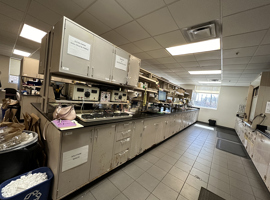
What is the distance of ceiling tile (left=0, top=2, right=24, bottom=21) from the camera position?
1909 millimetres

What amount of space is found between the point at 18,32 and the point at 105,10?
2805mm

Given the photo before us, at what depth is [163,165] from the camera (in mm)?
2166

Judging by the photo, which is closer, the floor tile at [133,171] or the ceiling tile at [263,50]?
the floor tile at [133,171]

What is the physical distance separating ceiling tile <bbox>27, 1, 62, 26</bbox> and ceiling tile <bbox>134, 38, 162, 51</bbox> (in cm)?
169

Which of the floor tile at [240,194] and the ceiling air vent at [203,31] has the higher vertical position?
the ceiling air vent at [203,31]

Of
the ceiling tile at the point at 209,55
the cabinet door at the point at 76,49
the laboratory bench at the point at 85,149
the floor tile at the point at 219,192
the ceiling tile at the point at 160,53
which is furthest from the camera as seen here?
the ceiling tile at the point at 160,53

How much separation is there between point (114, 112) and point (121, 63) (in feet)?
2.99

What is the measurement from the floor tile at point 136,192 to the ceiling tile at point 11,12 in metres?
3.59

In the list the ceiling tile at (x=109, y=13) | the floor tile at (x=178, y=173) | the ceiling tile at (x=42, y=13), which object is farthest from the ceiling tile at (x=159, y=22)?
the floor tile at (x=178, y=173)

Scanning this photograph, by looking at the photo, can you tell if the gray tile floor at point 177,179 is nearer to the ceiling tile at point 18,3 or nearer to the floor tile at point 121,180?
the floor tile at point 121,180

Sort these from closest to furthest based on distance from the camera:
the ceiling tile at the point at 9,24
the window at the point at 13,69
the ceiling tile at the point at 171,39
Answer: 1. the ceiling tile at the point at 171,39
2. the ceiling tile at the point at 9,24
3. the window at the point at 13,69

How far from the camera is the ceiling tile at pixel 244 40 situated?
186 centimetres

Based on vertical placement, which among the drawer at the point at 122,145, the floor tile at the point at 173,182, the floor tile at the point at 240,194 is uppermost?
the drawer at the point at 122,145

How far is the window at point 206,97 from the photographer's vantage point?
6855 mm
